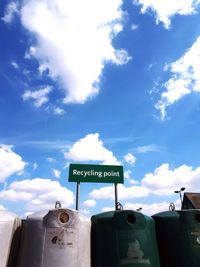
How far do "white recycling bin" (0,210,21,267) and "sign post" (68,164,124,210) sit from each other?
6713 millimetres

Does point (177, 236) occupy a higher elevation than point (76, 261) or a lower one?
higher

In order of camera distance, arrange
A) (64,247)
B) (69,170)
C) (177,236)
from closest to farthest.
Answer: (64,247), (177,236), (69,170)

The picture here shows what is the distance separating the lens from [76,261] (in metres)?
3.57

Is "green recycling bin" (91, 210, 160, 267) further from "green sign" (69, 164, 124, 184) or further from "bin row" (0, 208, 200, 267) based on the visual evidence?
"green sign" (69, 164, 124, 184)

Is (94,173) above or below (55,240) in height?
above

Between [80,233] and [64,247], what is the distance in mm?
330

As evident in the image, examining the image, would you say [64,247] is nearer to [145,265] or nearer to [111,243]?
[111,243]

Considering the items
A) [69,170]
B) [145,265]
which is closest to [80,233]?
[145,265]

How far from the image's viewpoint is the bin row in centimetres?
359

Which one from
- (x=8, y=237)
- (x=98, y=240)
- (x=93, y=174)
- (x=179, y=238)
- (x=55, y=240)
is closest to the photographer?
(x=55, y=240)

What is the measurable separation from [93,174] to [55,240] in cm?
729

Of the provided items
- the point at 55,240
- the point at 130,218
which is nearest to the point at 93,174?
the point at 130,218

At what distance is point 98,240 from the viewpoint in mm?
3959

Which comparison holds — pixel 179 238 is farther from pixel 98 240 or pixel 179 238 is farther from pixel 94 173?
pixel 94 173
